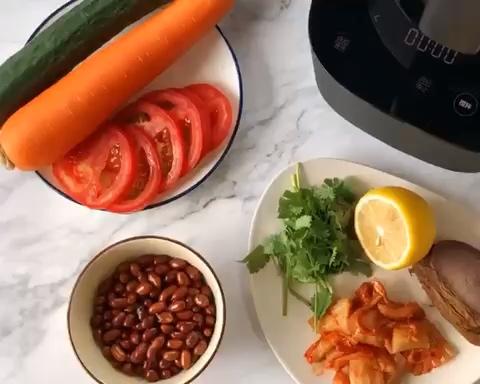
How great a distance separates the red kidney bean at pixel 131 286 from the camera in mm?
978

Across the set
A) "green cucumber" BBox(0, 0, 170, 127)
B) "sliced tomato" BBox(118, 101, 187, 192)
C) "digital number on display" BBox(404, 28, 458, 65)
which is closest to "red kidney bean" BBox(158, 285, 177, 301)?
"sliced tomato" BBox(118, 101, 187, 192)

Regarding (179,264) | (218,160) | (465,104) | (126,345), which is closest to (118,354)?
(126,345)

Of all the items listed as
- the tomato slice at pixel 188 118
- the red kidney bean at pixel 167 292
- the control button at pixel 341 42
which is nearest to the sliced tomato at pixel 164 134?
the tomato slice at pixel 188 118

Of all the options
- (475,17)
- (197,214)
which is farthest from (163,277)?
→ (475,17)

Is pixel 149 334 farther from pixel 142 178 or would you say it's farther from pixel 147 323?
pixel 142 178

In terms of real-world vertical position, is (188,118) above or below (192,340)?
above

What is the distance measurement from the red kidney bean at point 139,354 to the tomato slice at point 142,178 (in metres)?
0.15

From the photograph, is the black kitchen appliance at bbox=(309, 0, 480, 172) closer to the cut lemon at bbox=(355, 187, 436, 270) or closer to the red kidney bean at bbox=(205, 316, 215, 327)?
the cut lemon at bbox=(355, 187, 436, 270)

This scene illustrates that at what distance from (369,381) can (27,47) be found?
509mm

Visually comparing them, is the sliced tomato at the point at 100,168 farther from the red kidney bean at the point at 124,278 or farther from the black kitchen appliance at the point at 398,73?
the black kitchen appliance at the point at 398,73

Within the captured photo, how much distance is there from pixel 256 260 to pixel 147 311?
13 centimetres

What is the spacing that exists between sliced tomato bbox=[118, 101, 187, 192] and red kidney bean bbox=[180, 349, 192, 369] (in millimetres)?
178

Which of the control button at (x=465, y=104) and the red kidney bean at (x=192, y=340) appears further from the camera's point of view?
the red kidney bean at (x=192, y=340)

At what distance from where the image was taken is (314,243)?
97cm
